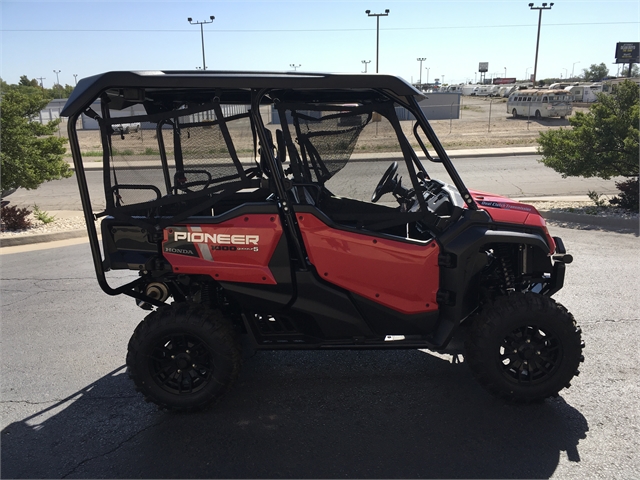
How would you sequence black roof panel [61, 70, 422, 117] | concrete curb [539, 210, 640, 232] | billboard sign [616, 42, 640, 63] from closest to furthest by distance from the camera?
black roof panel [61, 70, 422, 117], concrete curb [539, 210, 640, 232], billboard sign [616, 42, 640, 63]

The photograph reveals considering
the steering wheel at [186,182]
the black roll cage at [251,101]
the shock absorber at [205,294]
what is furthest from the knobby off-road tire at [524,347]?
the steering wheel at [186,182]

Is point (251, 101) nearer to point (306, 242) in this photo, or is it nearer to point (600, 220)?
point (306, 242)

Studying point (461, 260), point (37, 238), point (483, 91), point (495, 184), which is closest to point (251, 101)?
point (461, 260)

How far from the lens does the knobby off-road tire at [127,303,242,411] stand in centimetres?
378

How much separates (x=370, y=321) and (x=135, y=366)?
1.70m

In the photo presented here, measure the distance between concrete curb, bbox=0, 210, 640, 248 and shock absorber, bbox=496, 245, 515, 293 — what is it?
19.1 ft

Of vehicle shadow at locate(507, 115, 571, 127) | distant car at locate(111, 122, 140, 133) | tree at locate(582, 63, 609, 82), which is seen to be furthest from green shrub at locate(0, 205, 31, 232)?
tree at locate(582, 63, 609, 82)

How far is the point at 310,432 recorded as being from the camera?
3.64 metres

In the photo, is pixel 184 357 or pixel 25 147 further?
pixel 25 147

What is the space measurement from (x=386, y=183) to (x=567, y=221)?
6.67 meters

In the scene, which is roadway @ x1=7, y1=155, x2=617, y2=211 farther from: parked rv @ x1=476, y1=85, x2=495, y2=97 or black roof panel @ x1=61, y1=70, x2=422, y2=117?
parked rv @ x1=476, y1=85, x2=495, y2=97

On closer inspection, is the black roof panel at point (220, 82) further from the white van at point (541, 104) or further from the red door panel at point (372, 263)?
the white van at point (541, 104)

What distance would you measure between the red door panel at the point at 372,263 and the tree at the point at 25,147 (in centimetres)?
730

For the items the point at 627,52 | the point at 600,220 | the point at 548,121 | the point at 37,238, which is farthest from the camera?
the point at 627,52
